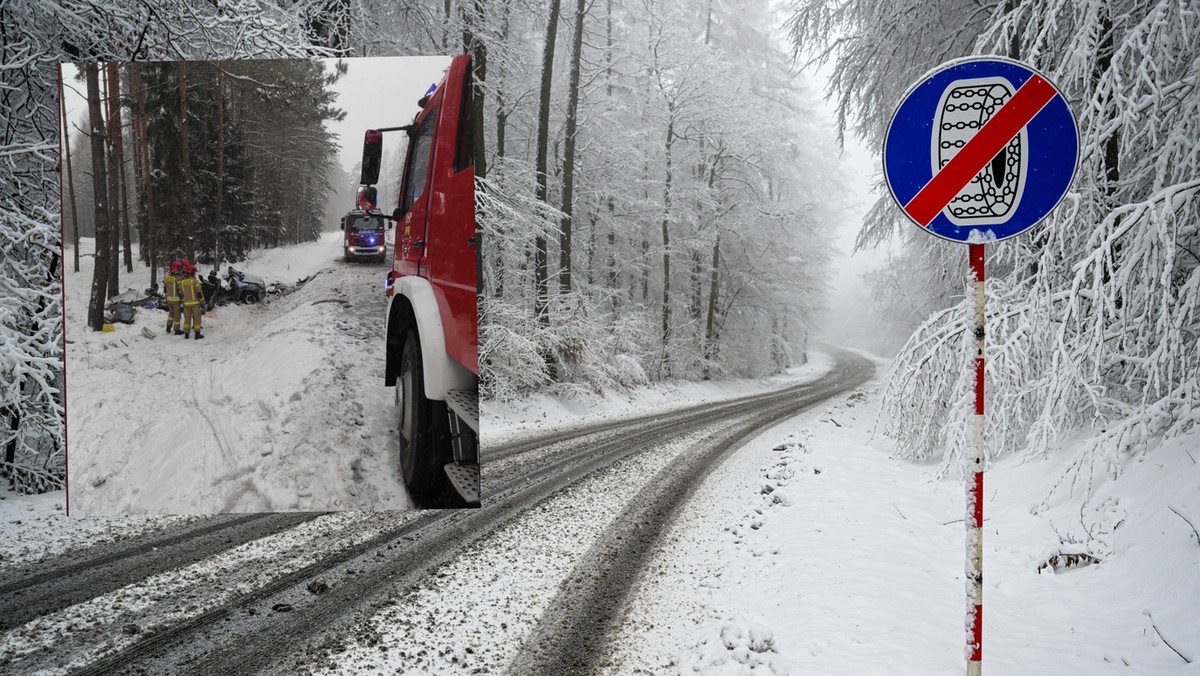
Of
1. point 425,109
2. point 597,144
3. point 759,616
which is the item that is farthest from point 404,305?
point 597,144

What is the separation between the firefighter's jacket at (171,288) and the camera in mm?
3564

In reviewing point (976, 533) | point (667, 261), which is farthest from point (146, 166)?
point (667, 261)

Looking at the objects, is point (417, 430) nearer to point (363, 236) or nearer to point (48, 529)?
point (363, 236)

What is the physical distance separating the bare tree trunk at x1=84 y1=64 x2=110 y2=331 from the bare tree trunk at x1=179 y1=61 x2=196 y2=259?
1.39 feet

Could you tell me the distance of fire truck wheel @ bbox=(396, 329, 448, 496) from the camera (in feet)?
12.3

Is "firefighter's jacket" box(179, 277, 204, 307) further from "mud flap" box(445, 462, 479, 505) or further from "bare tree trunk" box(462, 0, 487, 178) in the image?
"bare tree trunk" box(462, 0, 487, 178)

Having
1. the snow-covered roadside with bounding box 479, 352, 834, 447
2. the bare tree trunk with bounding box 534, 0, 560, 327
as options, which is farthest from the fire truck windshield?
the bare tree trunk with bounding box 534, 0, 560, 327

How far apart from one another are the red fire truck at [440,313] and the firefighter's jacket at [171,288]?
1.21 m

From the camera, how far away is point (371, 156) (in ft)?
12.9

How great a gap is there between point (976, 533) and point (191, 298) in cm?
430

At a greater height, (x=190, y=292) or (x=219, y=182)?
(x=219, y=182)

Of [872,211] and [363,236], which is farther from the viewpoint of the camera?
[872,211]

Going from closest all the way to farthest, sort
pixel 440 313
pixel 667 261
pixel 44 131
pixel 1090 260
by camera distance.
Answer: pixel 440 313
pixel 1090 260
pixel 44 131
pixel 667 261

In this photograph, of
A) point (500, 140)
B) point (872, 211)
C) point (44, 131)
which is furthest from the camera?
point (500, 140)
